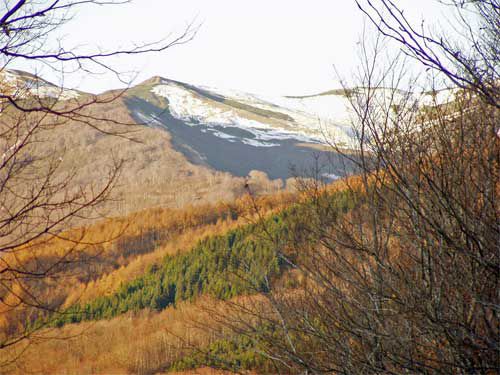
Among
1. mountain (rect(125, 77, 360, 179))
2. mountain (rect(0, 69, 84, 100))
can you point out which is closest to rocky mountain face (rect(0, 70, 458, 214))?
mountain (rect(125, 77, 360, 179))

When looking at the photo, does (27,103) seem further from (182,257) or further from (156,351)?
(182,257)

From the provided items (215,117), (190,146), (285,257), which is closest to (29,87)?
(285,257)

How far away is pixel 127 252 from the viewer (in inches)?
1179

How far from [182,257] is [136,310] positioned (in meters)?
3.92

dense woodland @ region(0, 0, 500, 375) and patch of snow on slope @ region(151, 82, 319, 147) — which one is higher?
patch of snow on slope @ region(151, 82, 319, 147)

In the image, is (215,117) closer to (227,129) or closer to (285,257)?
(227,129)

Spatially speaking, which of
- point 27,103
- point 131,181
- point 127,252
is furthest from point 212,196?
point 27,103

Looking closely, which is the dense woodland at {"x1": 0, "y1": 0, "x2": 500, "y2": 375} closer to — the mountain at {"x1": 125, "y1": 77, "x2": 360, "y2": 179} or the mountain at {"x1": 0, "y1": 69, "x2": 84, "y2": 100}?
the mountain at {"x1": 0, "y1": 69, "x2": 84, "y2": 100}

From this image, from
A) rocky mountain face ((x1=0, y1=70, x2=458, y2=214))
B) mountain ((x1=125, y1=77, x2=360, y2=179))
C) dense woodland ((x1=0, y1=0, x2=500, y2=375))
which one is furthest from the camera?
mountain ((x1=125, y1=77, x2=360, y2=179))

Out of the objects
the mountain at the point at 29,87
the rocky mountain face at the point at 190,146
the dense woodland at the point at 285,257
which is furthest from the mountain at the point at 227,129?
the mountain at the point at 29,87

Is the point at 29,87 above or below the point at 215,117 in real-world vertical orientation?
below

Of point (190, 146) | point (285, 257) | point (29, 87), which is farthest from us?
point (190, 146)

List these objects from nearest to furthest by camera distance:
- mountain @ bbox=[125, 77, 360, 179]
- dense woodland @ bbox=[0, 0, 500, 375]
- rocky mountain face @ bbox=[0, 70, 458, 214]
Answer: dense woodland @ bbox=[0, 0, 500, 375]
rocky mountain face @ bbox=[0, 70, 458, 214]
mountain @ bbox=[125, 77, 360, 179]

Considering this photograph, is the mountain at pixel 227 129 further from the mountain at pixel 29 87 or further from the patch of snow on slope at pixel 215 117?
the mountain at pixel 29 87
